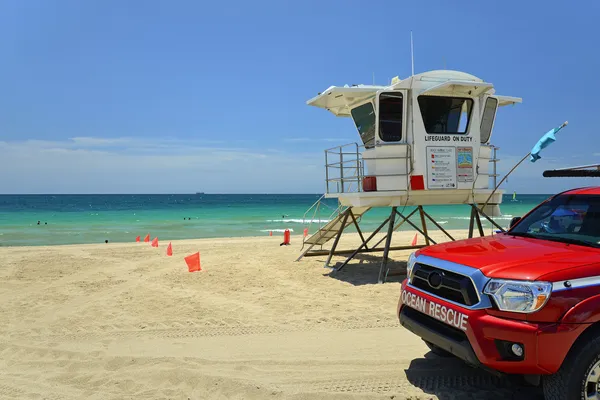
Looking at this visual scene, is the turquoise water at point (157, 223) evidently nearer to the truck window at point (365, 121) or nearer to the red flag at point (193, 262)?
the truck window at point (365, 121)

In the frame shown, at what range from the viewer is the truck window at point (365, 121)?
11.0 metres

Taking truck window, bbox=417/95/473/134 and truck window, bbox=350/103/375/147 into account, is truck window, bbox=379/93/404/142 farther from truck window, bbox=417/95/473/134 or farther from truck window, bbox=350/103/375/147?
truck window, bbox=417/95/473/134

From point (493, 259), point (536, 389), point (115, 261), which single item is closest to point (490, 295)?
point (493, 259)

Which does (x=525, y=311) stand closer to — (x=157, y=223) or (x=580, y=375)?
(x=580, y=375)

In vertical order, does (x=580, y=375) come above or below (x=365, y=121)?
below

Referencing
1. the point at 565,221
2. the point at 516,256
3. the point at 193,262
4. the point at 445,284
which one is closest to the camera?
the point at 516,256

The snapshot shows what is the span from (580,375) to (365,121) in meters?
8.60

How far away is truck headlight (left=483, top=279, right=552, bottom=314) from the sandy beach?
1.31 m

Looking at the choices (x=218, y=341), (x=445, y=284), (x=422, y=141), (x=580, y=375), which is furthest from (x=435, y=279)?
(x=422, y=141)

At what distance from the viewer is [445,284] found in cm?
412

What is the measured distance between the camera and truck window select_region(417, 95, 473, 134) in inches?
415

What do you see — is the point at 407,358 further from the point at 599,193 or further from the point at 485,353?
the point at 599,193

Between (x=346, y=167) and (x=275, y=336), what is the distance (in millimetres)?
5858

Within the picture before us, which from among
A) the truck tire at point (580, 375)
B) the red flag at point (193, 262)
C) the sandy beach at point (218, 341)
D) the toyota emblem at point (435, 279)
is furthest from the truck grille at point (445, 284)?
the red flag at point (193, 262)
